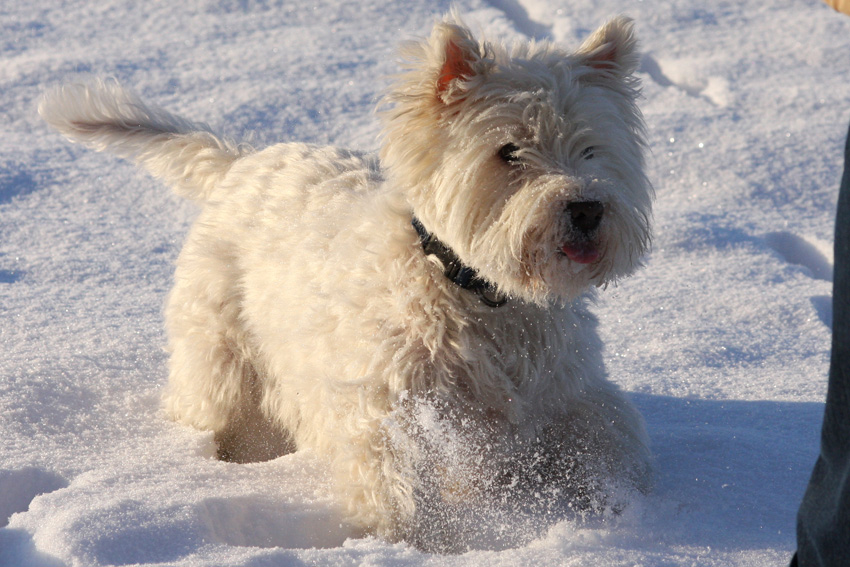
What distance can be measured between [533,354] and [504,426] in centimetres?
25

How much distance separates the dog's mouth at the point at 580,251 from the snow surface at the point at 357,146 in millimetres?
793

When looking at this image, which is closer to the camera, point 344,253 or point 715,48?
point 344,253

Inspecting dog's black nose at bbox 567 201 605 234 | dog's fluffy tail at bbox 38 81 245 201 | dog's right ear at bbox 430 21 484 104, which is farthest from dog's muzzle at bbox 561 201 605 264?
dog's fluffy tail at bbox 38 81 245 201

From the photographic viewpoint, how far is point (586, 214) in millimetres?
2447

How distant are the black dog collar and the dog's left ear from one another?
2.62ft

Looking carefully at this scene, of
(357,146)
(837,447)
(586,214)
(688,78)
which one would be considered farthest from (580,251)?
(688,78)

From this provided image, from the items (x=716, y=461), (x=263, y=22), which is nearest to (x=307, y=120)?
(x=263, y=22)

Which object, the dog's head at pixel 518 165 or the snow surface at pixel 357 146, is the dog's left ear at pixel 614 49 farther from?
the snow surface at pixel 357 146

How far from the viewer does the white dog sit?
2.53 meters

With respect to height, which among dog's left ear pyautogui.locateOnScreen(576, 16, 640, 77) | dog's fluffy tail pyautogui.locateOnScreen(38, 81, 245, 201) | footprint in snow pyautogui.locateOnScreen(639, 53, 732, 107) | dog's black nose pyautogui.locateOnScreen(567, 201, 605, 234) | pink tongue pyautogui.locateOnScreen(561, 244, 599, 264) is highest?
dog's left ear pyautogui.locateOnScreen(576, 16, 640, 77)

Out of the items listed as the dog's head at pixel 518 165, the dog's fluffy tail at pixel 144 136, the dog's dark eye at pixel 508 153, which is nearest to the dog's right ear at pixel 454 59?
the dog's head at pixel 518 165

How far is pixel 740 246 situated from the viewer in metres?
5.55

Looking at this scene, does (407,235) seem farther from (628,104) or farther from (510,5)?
(510,5)

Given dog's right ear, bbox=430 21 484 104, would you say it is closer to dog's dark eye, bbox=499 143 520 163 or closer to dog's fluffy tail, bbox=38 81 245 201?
dog's dark eye, bbox=499 143 520 163
